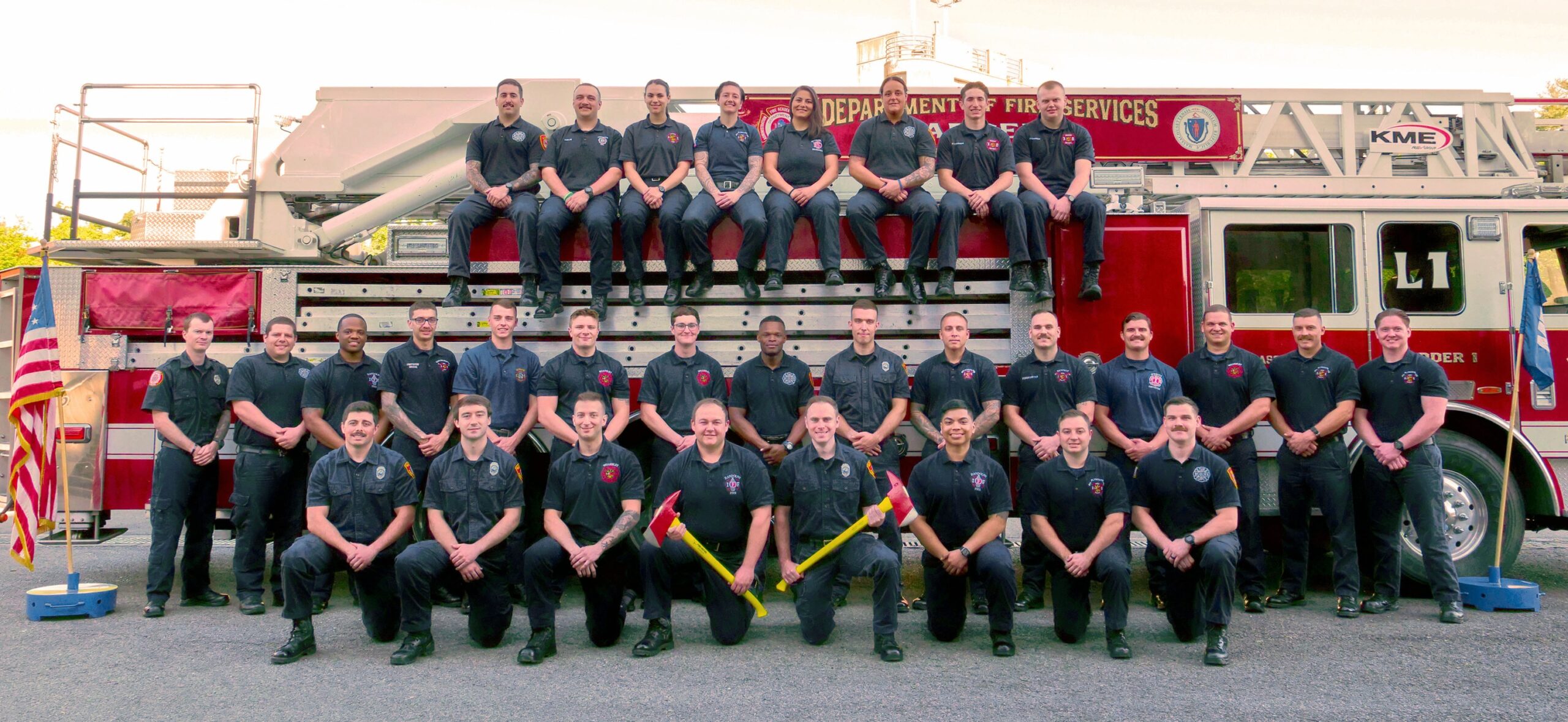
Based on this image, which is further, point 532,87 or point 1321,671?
point 532,87

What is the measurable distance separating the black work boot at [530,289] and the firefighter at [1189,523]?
4.17 metres

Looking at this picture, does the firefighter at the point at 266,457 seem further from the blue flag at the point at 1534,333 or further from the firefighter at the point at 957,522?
the blue flag at the point at 1534,333

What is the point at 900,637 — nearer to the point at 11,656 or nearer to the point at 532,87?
the point at 11,656

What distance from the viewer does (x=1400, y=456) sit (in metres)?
7.08

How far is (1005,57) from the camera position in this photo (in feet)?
167

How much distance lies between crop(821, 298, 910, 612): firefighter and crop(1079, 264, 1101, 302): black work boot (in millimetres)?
1468

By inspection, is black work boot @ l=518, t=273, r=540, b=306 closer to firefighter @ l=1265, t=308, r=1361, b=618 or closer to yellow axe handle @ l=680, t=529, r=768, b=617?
yellow axe handle @ l=680, t=529, r=768, b=617

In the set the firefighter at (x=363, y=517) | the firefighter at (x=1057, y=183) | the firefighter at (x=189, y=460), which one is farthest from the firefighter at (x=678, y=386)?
the firefighter at (x=189, y=460)

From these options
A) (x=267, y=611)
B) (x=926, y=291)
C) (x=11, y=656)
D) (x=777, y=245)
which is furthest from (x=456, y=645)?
(x=926, y=291)

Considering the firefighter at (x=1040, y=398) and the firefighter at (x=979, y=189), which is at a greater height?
the firefighter at (x=979, y=189)

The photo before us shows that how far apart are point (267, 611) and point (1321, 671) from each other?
6356 mm

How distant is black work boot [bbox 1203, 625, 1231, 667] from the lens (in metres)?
5.77

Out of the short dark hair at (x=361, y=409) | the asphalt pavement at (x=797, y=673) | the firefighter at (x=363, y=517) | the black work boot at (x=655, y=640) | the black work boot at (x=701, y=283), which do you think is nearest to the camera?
the asphalt pavement at (x=797, y=673)

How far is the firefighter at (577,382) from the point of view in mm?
7168
